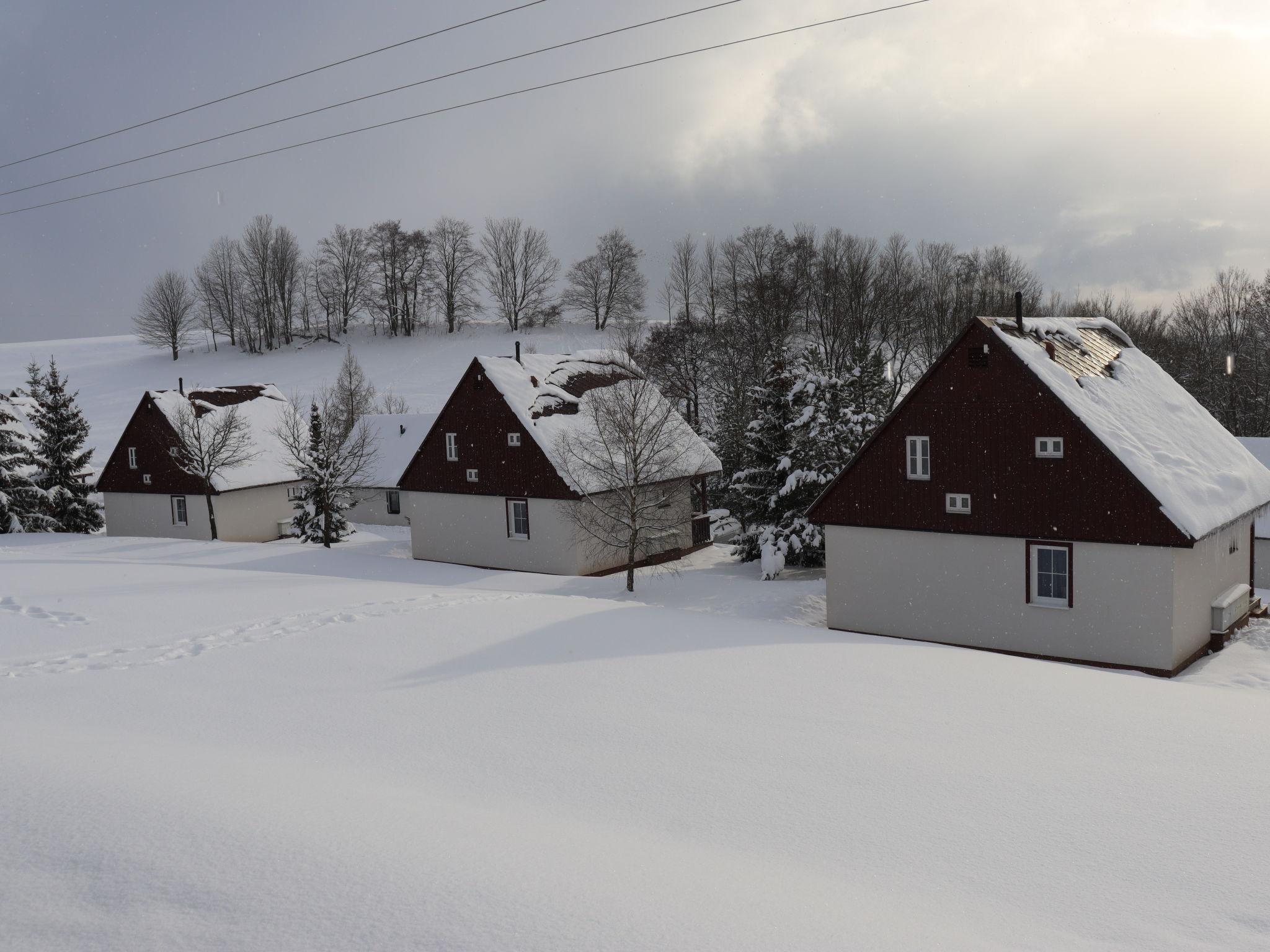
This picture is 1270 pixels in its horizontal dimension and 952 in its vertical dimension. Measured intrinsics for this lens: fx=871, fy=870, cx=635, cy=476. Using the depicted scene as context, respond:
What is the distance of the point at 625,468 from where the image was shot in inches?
1030

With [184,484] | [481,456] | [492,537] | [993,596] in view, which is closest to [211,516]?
[184,484]

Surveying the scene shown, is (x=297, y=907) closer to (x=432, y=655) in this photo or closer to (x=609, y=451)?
(x=432, y=655)

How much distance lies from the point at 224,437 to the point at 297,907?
116 ft

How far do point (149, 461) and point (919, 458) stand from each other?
33.6 metres

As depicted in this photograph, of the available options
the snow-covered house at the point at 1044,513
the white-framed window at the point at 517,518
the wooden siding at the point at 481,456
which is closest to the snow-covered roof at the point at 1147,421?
the snow-covered house at the point at 1044,513

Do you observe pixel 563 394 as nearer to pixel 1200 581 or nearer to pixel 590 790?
pixel 1200 581

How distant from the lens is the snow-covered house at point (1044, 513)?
1742 centimetres

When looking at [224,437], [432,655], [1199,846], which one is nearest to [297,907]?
[1199,846]

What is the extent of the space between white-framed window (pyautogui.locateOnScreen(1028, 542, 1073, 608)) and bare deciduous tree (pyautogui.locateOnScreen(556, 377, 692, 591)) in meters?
10.7

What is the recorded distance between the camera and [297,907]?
4477mm

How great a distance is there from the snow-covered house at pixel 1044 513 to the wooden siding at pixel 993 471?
3cm

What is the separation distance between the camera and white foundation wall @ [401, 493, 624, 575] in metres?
28.0

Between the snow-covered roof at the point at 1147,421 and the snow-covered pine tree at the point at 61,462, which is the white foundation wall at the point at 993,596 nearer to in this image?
the snow-covered roof at the point at 1147,421

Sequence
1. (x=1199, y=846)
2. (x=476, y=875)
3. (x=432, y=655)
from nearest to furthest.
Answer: (x=476, y=875) < (x=1199, y=846) < (x=432, y=655)
